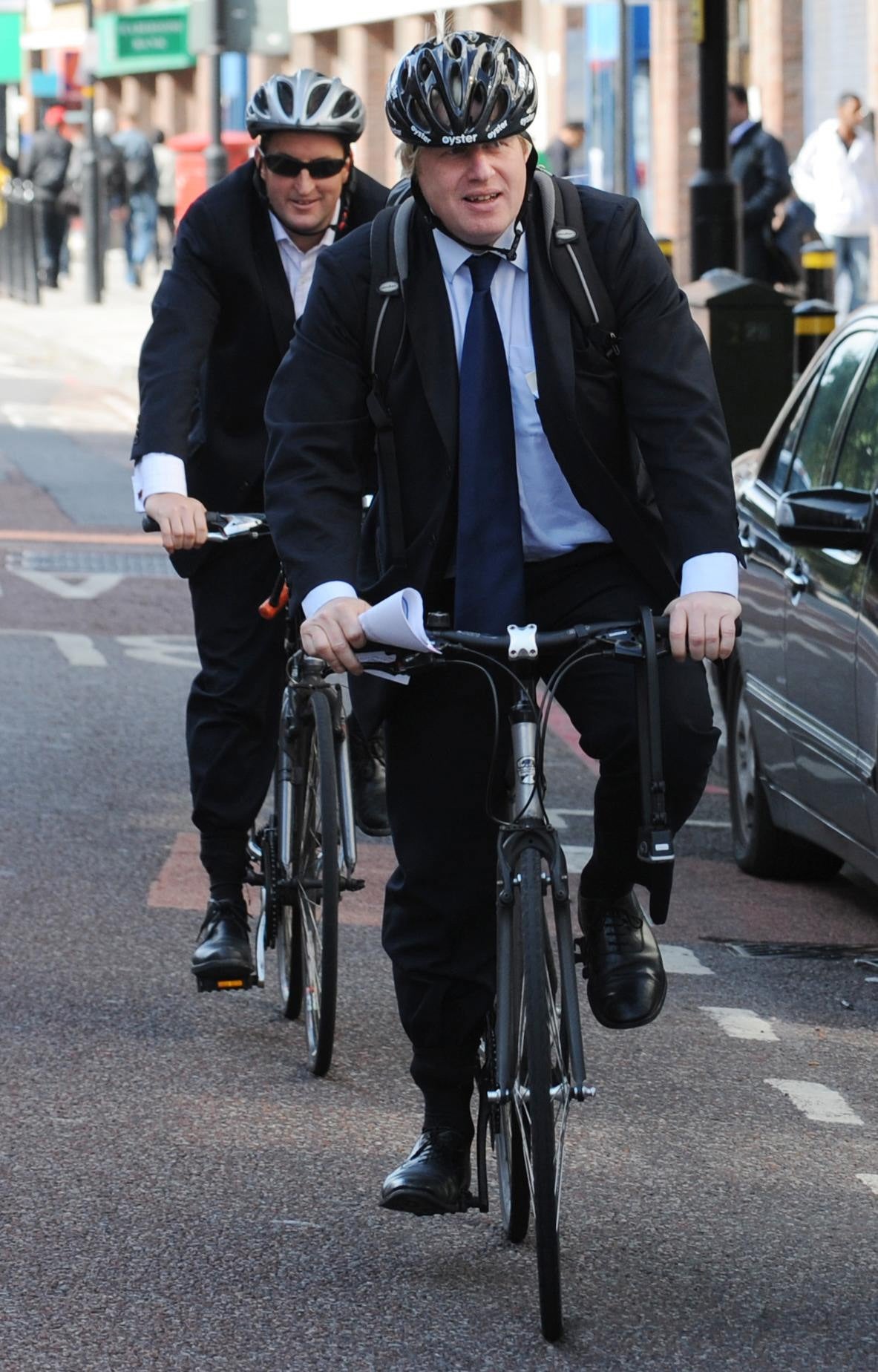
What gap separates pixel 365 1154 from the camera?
185 inches

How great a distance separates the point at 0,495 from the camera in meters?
15.9

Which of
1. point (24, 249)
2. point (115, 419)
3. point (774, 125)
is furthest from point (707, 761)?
point (24, 249)

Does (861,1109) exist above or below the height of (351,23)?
below

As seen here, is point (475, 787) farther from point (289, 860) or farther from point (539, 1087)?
point (289, 860)

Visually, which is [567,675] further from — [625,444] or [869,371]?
[869,371]

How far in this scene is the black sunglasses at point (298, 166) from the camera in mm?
5504

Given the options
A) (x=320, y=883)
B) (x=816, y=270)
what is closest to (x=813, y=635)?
(x=320, y=883)

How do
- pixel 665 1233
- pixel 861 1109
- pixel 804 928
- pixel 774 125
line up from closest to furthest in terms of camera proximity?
pixel 665 1233 < pixel 861 1109 < pixel 804 928 < pixel 774 125

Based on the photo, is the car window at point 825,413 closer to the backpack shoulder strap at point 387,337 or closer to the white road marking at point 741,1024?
the white road marking at point 741,1024

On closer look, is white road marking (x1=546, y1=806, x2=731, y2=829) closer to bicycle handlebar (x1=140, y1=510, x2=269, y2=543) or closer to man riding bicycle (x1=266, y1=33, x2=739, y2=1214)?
bicycle handlebar (x1=140, y1=510, x2=269, y2=543)

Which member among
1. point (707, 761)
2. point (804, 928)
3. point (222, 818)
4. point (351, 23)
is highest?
point (351, 23)

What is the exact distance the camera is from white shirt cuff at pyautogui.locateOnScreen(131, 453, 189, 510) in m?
5.38

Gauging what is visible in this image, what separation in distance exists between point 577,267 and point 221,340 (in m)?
1.81

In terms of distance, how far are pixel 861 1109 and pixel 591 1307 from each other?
1.30 metres
